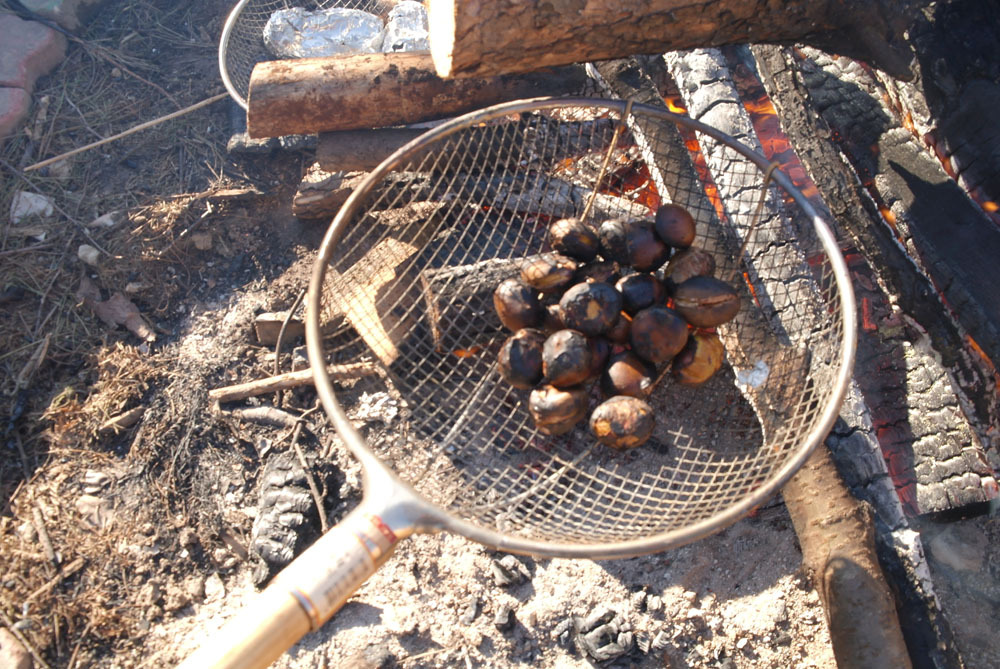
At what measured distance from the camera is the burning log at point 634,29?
2.45 meters

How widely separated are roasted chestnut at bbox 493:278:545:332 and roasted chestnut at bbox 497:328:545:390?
0.26ft

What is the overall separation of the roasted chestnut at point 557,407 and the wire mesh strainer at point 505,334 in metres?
0.14

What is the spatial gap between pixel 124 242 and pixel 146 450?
4.17ft

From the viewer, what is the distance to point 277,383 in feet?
9.77

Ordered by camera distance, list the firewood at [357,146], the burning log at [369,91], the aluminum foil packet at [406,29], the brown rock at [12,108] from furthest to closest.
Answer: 1. the brown rock at [12,108]
2. the aluminum foil packet at [406,29]
3. the firewood at [357,146]
4. the burning log at [369,91]

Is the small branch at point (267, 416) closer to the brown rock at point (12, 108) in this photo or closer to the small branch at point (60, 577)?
the small branch at point (60, 577)

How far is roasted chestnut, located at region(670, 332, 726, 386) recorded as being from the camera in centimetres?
226

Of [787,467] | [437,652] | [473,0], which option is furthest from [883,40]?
[437,652]

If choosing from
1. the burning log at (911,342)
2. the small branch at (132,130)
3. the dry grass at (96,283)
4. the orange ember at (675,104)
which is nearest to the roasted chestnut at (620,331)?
the burning log at (911,342)

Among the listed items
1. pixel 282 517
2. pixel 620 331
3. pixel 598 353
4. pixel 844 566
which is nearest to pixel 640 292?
pixel 620 331

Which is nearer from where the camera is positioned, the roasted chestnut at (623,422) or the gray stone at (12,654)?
the roasted chestnut at (623,422)

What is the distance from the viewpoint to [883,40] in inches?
104

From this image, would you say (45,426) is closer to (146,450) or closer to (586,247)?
(146,450)

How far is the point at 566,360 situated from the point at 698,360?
485mm
